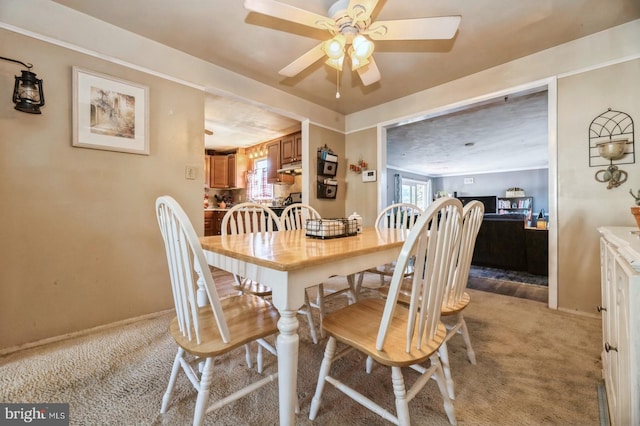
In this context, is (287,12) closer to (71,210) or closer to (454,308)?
(454,308)

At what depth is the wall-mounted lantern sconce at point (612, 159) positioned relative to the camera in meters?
2.03

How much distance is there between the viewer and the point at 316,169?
362cm

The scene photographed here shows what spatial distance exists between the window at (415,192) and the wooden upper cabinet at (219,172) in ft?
19.8

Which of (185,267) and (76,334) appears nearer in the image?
(185,267)

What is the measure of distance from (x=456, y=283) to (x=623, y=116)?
2181 mm

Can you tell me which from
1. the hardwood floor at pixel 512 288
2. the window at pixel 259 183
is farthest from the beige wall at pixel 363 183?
the window at pixel 259 183

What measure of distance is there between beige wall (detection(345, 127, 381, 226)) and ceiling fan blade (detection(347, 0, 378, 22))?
2283mm

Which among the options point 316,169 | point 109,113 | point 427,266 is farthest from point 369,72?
point 109,113

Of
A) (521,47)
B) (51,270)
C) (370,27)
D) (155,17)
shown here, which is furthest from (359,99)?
(51,270)

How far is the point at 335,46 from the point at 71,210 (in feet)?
Result: 7.07

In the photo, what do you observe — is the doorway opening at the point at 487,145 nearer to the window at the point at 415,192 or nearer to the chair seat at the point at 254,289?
the window at the point at 415,192

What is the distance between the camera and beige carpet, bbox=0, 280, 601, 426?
1157mm

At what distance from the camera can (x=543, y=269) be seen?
11.9 ft

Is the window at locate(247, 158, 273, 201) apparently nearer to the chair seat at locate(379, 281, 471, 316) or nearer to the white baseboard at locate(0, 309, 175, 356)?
the white baseboard at locate(0, 309, 175, 356)
